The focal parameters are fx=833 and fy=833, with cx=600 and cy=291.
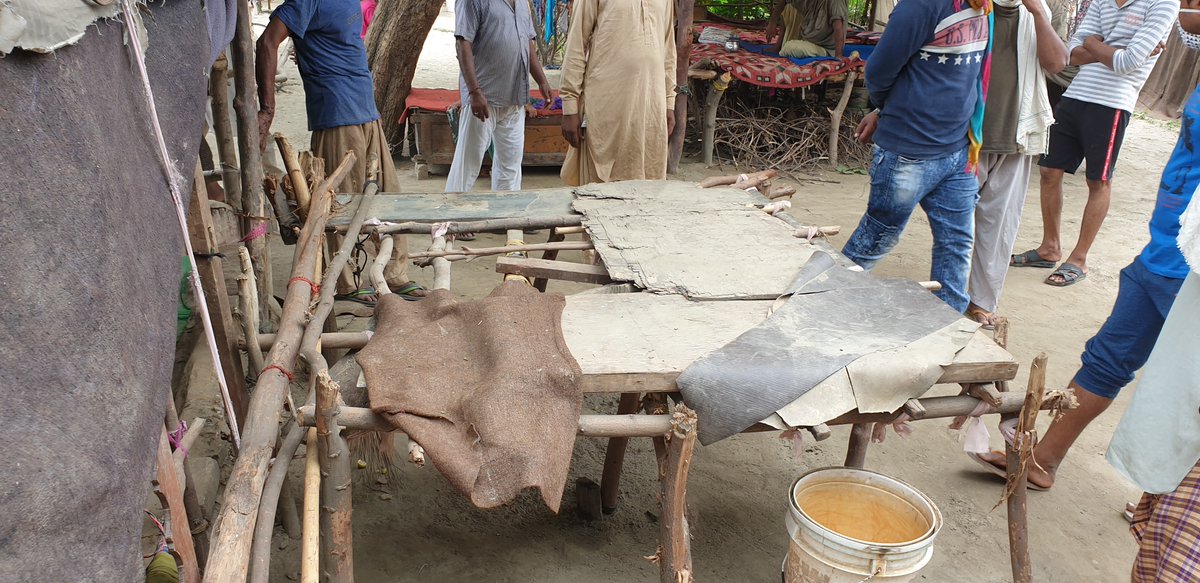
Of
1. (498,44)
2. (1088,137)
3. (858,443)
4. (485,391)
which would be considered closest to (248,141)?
(485,391)

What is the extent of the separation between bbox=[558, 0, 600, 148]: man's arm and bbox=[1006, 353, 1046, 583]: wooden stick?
9.18 feet

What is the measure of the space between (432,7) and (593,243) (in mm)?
3833

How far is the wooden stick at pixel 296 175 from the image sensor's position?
3.25 metres

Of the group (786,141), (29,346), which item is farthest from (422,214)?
(786,141)

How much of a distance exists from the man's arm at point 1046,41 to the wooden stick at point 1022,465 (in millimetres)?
2103

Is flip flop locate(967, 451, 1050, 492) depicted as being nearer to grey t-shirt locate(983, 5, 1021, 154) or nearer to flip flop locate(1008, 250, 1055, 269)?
grey t-shirt locate(983, 5, 1021, 154)

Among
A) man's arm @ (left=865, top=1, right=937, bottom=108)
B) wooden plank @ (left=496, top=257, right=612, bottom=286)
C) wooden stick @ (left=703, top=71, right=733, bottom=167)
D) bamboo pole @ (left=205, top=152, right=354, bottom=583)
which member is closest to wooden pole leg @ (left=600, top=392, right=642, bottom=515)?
wooden plank @ (left=496, top=257, right=612, bottom=286)

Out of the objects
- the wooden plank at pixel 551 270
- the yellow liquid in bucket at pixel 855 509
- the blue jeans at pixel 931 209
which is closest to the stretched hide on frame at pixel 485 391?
the wooden plank at pixel 551 270

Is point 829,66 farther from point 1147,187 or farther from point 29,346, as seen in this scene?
point 29,346

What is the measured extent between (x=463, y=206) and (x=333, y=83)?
1.29 metres

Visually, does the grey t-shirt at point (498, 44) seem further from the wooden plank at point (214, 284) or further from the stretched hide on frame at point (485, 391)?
the stretched hide on frame at point (485, 391)

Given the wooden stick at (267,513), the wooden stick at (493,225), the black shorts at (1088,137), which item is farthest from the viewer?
the black shorts at (1088,137)

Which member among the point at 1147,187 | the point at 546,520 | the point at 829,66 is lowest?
the point at 546,520

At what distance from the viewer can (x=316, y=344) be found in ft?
7.70
